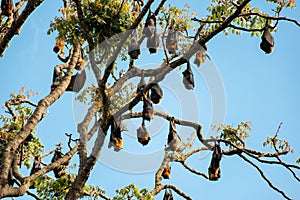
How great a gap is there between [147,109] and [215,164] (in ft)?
6.38

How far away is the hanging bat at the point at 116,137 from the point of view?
8.59 m

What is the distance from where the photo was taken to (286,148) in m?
8.84

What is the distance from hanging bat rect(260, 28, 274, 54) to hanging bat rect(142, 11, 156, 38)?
220cm

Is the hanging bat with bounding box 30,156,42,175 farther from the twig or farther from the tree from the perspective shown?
the twig

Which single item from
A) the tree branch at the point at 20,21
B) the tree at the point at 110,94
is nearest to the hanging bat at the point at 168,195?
the tree at the point at 110,94

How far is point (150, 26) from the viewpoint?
892 centimetres

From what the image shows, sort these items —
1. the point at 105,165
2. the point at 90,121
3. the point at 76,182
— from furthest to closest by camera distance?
the point at 105,165 → the point at 90,121 → the point at 76,182

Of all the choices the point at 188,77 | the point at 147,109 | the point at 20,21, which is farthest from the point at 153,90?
the point at 20,21

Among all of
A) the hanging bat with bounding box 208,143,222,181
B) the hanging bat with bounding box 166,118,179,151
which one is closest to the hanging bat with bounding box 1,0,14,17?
the hanging bat with bounding box 166,118,179,151

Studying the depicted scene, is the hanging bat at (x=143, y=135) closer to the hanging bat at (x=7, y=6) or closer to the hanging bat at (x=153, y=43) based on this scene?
the hanging bat at (x=153, y=43)

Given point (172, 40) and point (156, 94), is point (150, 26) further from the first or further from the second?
point (156, 94)

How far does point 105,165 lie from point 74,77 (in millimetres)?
2337

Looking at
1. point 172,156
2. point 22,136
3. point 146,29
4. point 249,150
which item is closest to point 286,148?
point 249,150

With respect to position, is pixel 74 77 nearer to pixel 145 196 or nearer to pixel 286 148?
pixel 145 196
